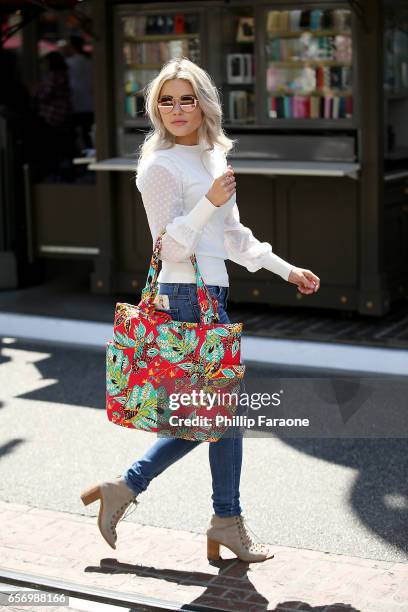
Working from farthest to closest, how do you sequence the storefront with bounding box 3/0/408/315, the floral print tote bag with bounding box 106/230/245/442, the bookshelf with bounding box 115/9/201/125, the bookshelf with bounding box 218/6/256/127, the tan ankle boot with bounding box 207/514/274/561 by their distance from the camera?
the bookshelf with bounding box 115/9/201/125, the bookshelf with bounding box 218/6/256/127, the storefront with bounding box 3/0/408/315, the tan ankle boot with bounding box 207/514/274/561, the floral print tote bag with bounding box 106/230/245/442

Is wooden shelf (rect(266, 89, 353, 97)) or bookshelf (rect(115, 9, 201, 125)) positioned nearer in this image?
wooden shelf (rect(266, 89, 353, 97))

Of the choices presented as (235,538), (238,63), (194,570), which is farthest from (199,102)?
(238,63)

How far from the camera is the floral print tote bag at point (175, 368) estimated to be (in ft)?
15.3

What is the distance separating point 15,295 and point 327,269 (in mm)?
2956

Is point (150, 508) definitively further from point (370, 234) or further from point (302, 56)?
point (302, 56)

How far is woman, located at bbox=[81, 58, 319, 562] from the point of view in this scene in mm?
4664

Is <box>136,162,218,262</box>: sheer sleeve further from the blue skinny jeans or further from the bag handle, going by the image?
the blue skinny jeans

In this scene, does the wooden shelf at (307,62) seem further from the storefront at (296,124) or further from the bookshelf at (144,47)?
the bookshelf at (144,47)

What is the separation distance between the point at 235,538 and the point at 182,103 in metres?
1.75

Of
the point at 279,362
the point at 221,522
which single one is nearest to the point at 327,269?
the point at 279,362

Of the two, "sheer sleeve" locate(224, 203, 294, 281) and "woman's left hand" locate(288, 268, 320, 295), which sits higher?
"sheer sleeve" locate(224, 203, 294, 281)

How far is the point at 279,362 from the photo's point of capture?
8484 millimetres

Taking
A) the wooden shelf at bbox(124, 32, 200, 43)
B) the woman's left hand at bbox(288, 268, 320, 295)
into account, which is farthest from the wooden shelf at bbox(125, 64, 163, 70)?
the woman's left hand at bbox(288, 268, 320, 295)

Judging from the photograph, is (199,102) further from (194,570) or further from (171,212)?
(194,570)
